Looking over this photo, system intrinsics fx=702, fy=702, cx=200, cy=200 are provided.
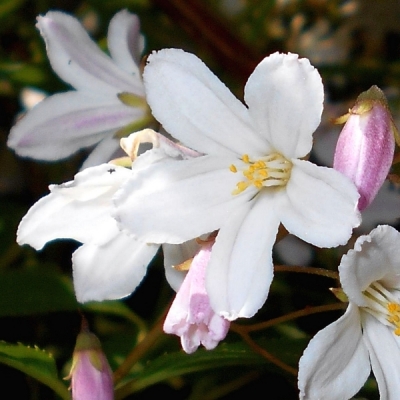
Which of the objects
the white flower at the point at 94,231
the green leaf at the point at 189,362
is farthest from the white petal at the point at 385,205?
the white flower at the point at 94,231

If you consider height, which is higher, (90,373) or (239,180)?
(239,180)

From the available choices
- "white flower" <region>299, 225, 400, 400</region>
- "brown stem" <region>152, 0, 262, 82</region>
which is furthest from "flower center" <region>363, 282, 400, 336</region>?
"brown stem" <region>152, 0, 262, 82</region>

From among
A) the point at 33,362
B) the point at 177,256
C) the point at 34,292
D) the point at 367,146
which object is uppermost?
the point at 367,146

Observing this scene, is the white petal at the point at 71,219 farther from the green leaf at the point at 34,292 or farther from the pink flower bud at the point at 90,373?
the green leaf at the point at 34,292

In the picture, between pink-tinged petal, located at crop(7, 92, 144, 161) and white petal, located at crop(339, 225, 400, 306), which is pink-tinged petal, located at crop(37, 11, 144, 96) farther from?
white petal, located at crop(339, 225, 400, 306)

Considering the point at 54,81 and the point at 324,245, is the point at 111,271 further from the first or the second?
the point at 54,81

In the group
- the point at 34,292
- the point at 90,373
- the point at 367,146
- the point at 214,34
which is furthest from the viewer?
the point at 214,34

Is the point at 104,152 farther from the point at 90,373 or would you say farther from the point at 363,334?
the point at 363,334

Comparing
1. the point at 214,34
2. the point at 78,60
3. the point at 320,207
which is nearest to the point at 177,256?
the point at 320,207
